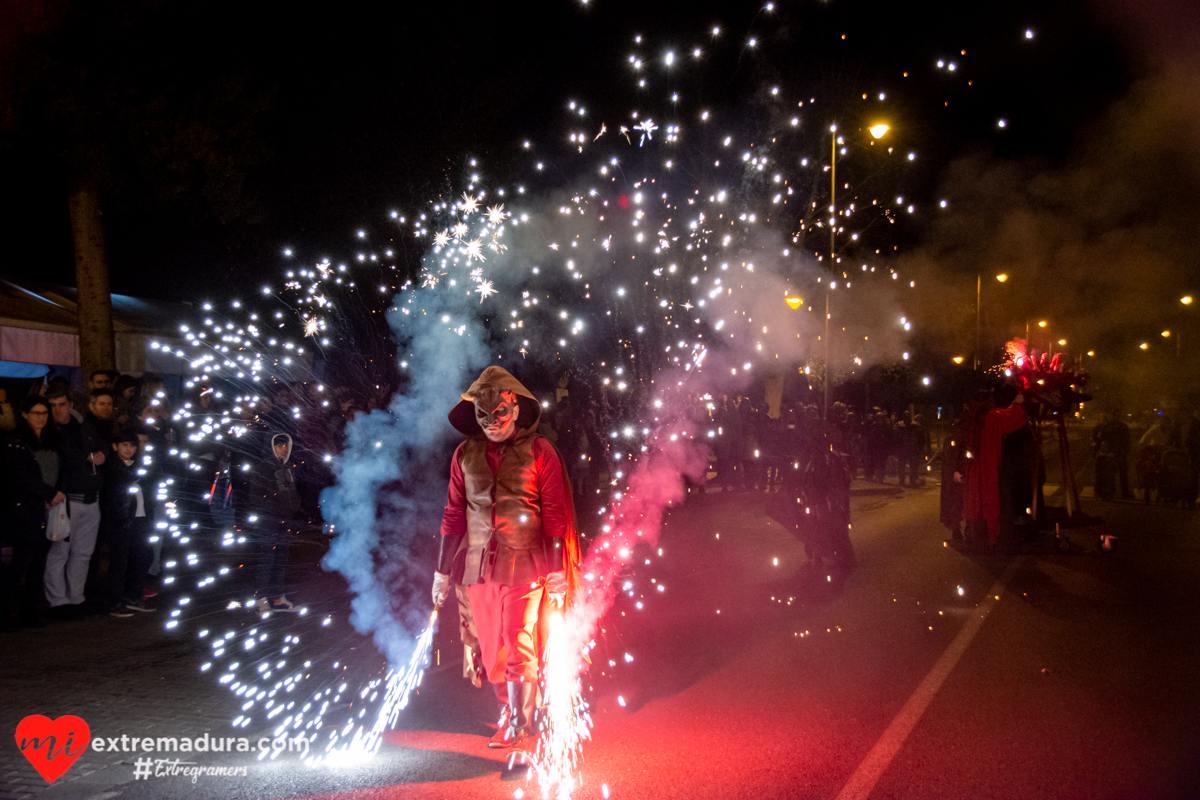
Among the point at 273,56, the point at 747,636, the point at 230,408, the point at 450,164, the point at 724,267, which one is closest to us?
the point at 747,636

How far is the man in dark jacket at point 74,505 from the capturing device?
650 cm

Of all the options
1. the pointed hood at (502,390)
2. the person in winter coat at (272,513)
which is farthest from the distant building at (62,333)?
the pointed hood at (502,390)

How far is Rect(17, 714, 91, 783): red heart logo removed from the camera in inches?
154

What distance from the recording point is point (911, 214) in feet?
59.0

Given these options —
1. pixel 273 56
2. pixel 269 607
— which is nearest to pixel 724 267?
pixel 269 607

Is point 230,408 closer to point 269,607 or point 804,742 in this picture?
point 269,607

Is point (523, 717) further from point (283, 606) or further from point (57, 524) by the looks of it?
point (57, 524)

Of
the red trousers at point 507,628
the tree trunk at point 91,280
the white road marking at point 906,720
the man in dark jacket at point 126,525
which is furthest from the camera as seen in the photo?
the tree trunk at point 91,280

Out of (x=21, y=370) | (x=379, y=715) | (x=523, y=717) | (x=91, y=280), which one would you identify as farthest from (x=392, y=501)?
(x=21, y=370)

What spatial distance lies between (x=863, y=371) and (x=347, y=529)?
16944mm

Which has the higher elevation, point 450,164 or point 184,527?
point 450,164

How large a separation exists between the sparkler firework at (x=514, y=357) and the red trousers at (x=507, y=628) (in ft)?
0.46

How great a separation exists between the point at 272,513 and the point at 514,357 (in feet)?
9.75

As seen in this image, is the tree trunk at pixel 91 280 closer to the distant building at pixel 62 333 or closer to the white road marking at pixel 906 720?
the distant building at pixel 62 333
